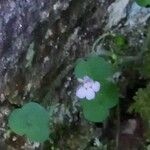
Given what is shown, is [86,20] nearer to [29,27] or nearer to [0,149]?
[29,27]

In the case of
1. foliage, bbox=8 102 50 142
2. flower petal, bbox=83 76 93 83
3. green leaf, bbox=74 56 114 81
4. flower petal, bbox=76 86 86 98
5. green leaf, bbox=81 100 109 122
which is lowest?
foliage, bbox=8 102 50 142

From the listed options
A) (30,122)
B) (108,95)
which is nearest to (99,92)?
(108,95)

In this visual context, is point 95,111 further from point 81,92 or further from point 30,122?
point 30,122

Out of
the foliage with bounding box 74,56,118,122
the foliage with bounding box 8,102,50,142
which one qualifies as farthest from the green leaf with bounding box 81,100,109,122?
the foliage with bounding box 8,102,50,142

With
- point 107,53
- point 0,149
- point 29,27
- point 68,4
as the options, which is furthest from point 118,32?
point 0,149

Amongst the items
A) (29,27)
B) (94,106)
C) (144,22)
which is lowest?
(94,106)

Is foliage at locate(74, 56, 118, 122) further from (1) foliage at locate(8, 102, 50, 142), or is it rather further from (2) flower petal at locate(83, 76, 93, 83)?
(1) foliage at locate(8, 102, 50, 142)

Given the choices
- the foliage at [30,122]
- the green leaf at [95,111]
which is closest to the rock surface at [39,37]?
the foliage at [30,122]

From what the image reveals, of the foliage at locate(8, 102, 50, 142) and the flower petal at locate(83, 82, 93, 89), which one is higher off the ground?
the flower petal at locate(83, 82, 93, 89)
